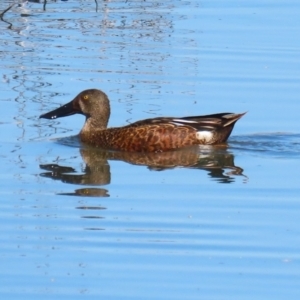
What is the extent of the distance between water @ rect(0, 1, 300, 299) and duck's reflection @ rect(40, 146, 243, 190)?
0.06 ft

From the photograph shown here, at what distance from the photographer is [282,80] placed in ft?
41.7

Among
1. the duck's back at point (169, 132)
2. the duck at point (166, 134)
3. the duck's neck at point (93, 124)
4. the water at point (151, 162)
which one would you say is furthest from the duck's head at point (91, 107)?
the duck's back at point (169, 132)

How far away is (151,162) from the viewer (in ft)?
33.4

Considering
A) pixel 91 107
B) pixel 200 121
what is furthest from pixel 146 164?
pixel 91 107

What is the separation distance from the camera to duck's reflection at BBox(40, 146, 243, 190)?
30.6ft

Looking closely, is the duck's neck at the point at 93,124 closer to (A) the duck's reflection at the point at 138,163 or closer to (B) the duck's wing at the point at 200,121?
(A) the duck's reflection at the point at 138,163

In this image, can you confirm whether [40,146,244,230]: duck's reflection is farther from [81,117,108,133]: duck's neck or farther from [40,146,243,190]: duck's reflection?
[81,117,108,133]: duck's neck

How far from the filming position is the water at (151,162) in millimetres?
6738

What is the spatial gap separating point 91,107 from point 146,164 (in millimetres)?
1546

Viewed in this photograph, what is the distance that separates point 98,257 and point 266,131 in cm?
→ 427

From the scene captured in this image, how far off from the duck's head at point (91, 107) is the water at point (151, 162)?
0.23m

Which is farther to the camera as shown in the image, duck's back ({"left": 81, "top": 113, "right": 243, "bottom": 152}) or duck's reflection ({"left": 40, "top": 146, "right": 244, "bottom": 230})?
duck's back ({"left": 81, "top": 113, "right": 243, "bottom": 152})

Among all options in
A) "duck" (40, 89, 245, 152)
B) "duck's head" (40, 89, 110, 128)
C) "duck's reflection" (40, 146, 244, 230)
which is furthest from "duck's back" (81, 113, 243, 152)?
"duck's head" (40, 89, 110, 128)

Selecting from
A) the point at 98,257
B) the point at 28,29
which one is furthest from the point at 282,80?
the point at 98,257
